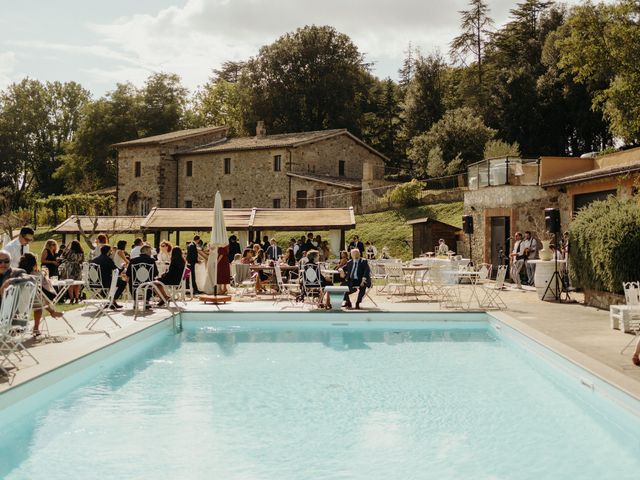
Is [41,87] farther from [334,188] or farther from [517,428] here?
[517,428]

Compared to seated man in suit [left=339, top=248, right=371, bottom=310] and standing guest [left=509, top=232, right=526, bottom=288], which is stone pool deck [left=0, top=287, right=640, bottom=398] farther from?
standing guest [left=509, top=232, right=526, bottom=288]

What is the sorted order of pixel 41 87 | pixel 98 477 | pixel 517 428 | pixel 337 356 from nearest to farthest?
pixel 98 477
pixel 517 428
pixel 337 356
pixel 41 87

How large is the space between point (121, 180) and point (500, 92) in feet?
84.4

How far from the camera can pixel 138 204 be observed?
143 feet

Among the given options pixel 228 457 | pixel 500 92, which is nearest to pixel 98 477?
pixel 228 457

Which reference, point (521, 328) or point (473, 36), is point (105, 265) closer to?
point (521, 328)

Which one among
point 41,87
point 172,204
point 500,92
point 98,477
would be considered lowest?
point 98,477

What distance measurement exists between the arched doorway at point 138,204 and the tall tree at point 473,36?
23861 millimetres

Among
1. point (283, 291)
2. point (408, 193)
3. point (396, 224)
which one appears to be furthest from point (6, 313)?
point (408, 193)

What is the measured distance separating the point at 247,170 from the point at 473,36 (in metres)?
19.4

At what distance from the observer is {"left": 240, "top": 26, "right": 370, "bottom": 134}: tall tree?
47.4 meters

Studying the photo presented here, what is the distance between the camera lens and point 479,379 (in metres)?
7.93

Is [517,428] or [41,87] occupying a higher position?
[41,87]

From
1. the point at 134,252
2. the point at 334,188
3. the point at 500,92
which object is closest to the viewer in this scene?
the point at 134,252
